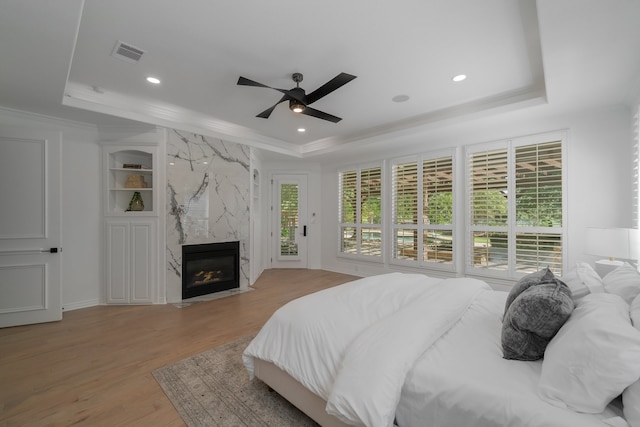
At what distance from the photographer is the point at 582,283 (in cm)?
181

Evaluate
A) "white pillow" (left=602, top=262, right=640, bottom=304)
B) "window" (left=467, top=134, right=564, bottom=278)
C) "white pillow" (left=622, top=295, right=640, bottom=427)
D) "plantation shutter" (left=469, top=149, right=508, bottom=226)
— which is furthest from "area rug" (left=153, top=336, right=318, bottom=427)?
"plantation shutter" (left=469, top=149, right=508, bottom=226)

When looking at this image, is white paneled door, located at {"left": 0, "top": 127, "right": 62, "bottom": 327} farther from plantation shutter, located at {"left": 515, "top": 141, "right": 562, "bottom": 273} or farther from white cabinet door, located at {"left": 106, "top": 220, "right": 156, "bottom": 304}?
plantation shutter, located at {"left": 515, "top": 141, "right": 562, "bottom": 273}

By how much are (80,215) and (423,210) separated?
5.36 metres

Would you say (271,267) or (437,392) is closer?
(437,392)

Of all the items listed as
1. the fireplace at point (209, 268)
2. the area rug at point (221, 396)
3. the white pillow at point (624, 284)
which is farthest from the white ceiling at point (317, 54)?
the area rug at point (221, 396)

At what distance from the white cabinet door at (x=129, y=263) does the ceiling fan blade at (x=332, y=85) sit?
3.10 m

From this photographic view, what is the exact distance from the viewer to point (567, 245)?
3557mm

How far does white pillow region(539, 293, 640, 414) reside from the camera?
Answer: 983 mm

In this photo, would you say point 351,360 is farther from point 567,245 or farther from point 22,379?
point 567,245

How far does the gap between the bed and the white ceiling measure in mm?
2081

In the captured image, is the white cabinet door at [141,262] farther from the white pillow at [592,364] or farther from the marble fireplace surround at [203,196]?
the white pillow at [592,364]

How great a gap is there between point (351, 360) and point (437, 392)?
0.40m

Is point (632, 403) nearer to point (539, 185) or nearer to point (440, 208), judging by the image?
point (539, 185)

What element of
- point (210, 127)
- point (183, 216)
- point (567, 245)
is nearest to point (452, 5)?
point (567, 245)
